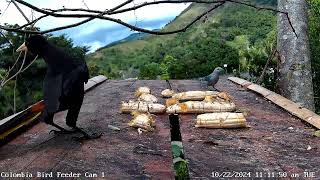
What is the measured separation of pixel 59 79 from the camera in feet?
11.0

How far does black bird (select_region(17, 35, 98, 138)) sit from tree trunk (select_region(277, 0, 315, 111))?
380cm

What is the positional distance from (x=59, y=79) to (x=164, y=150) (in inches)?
37.6

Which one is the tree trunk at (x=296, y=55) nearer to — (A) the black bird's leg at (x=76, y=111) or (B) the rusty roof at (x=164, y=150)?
(B) the rusty roof at (x=164, y=150)

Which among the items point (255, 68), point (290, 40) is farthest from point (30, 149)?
point (255, 68)

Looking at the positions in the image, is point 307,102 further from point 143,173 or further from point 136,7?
point 136,7

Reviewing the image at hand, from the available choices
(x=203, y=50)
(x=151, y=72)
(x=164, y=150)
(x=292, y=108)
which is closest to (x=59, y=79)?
(x=164, y=150)

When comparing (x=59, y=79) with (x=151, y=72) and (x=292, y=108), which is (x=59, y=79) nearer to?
(x=292, y=108)

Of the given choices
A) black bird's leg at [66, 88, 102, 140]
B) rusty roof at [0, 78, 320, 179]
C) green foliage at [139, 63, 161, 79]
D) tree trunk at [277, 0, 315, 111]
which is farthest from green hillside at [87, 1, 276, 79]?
tree trunk at [277, 0, 315, 111]

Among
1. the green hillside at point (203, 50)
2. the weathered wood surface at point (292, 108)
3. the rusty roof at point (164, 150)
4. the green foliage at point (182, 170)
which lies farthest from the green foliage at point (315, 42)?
the green foliage at point (182, 170)

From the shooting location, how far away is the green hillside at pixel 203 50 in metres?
17.5

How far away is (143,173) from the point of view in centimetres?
252

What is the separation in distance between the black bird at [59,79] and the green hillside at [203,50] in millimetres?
868

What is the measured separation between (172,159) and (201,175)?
1.09 feet

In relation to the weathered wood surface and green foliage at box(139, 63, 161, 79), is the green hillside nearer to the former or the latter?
green foliage at box(139, 63, 161, 79)
